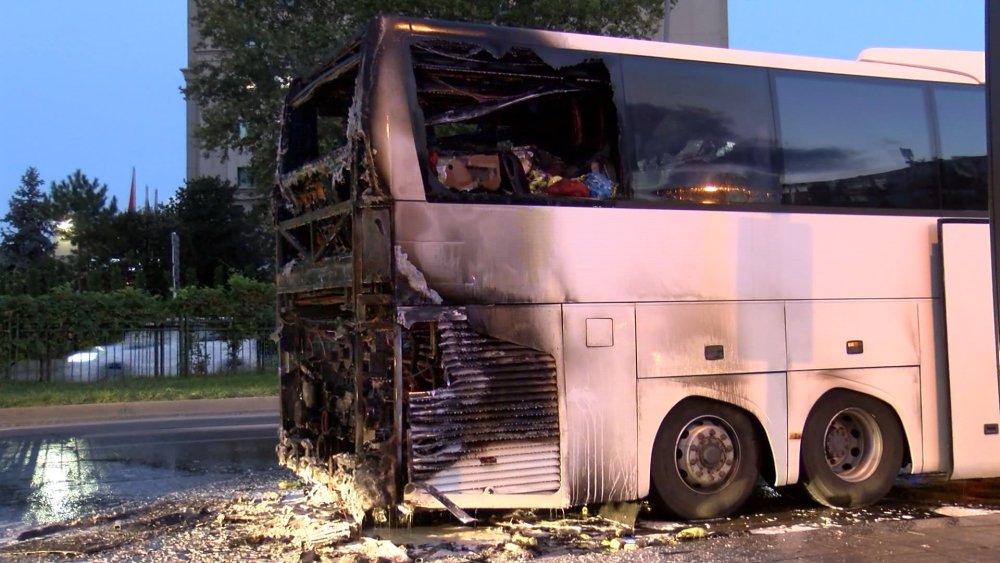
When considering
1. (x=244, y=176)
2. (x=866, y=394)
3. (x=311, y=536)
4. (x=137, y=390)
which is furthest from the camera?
(x=244, y=176)

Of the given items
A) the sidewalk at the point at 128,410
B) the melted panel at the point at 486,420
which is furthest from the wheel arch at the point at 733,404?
the sidewalk at the point at 128,410

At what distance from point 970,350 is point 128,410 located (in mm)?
12455

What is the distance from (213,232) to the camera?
46469 millimetres

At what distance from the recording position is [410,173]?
5906mm

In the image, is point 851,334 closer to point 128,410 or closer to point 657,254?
point 657,254

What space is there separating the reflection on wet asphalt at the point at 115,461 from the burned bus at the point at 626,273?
→ 186 centimetres

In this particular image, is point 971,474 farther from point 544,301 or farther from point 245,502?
point 245,502

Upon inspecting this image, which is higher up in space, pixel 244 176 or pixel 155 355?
pixel 244 176

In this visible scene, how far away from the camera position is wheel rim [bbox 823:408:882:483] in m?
7.37

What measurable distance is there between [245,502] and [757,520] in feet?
13.3

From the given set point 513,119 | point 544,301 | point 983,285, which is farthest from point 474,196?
point 983,285

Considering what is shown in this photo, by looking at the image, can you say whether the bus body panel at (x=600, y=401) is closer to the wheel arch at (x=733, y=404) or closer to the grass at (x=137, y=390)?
the wheel arch at (x=733, y=404)

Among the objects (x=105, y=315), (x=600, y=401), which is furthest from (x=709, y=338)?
(x=105, y=315)

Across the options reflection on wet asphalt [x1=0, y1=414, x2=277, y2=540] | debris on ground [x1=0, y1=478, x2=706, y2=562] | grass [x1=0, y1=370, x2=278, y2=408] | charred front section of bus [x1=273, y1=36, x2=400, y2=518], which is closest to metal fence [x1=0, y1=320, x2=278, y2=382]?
grass [x1=0, y1=370, x2=278, y2=408]
